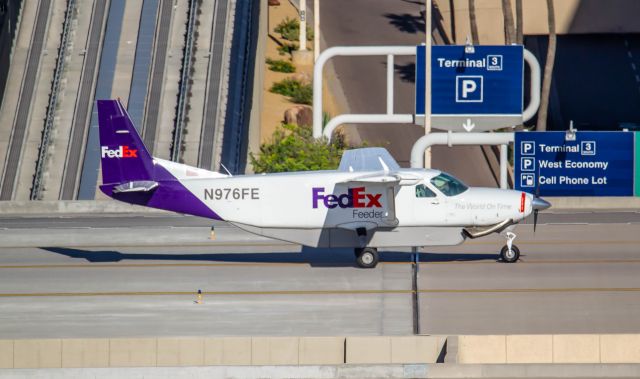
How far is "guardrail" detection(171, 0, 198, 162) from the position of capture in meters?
47.6

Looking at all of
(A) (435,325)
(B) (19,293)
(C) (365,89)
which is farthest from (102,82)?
(A) (435,325)

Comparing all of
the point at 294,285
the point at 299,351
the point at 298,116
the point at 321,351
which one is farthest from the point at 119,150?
the point at 298,116

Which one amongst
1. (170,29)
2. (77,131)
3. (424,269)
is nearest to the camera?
(424,269)

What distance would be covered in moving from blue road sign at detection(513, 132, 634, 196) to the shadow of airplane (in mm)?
13652

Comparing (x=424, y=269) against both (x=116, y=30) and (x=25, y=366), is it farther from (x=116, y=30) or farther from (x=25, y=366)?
(x=116, y=30)

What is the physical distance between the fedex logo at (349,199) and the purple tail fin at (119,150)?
4165 mm

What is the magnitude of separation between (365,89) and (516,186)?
18446 millimetres

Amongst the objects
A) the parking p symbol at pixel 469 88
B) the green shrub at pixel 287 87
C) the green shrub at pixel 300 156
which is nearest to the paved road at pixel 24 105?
the green shrub at pixel 300 156

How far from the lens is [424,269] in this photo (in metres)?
29.7

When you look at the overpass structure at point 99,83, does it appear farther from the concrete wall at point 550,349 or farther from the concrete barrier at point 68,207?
the concrete wall at point 550,349

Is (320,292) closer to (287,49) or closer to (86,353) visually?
(86,353)

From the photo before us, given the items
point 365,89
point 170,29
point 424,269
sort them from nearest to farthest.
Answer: point 424,269 → point 170,29 → point 365,89

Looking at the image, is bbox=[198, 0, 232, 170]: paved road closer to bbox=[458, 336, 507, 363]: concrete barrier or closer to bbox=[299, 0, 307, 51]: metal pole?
bbox=[299, 0, 307, 51]: metal pole

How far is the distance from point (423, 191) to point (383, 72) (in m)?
35.6
